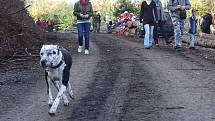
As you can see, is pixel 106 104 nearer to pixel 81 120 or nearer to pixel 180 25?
pixel 81 120

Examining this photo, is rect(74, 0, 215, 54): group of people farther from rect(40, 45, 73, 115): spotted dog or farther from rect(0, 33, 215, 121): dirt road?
rect(40, 45, 73, 115): spotted dog

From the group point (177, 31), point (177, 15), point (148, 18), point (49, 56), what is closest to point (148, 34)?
point (148, 18)

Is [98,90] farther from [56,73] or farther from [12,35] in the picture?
[12,35]

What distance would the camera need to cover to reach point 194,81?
10.2 meters

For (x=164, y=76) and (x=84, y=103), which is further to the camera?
(x=164, y=76)

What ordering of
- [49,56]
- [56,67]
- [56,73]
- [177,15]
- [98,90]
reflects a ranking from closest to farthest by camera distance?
[49,56] < [56,67] < [56,73] < [98,90] < [177,15]

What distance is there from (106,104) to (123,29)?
25.7 meters

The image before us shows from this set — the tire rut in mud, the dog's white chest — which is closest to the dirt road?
the tire rut in mud

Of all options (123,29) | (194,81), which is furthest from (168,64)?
(123,29)

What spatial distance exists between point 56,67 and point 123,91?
1.81 metres

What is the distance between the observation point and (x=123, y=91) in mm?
9180

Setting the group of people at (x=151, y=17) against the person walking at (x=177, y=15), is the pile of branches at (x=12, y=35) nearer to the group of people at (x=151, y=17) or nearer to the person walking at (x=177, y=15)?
the group of people at (x=151, y=17)

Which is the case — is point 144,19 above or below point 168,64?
above

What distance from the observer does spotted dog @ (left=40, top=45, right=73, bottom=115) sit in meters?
7.62
